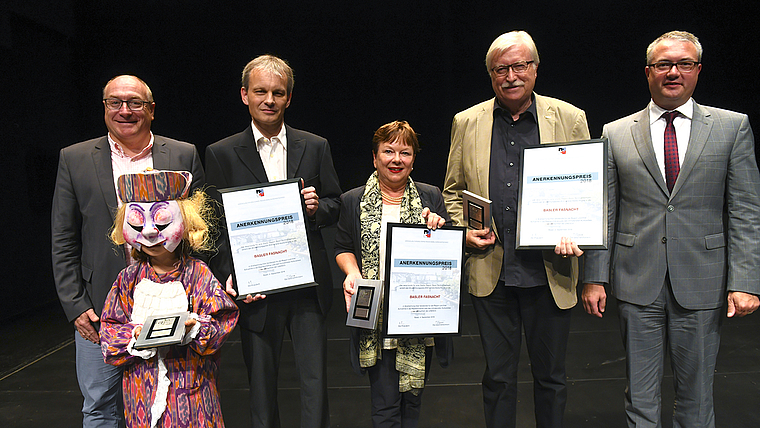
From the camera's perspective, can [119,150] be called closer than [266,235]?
No

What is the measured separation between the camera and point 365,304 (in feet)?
5.84

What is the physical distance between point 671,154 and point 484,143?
726 mm

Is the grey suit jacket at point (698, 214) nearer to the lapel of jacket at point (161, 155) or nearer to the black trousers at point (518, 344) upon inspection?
the black trousers at point (518, 344)

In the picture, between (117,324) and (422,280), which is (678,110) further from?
(117,324)

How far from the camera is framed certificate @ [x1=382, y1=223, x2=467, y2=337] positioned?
178 centimetres

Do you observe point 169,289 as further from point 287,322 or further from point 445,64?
point 445,64

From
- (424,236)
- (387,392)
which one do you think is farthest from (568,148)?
(387,392)

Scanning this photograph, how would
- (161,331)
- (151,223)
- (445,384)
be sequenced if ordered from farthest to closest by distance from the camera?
(445,384), (151,223), (161,331)

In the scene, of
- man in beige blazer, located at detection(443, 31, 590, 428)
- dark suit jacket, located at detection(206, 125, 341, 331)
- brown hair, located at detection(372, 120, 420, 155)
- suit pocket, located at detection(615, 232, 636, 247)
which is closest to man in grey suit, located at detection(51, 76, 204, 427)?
dark suit jacket, located at detection(206, 125, 341, 331)

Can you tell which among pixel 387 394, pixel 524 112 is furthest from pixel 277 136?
pixel 387 394

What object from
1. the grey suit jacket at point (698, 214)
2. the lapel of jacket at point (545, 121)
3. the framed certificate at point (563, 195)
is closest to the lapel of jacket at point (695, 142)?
the grey suit jacket at point (698, 214)

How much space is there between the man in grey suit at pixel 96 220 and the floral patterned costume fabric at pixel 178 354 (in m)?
0.29

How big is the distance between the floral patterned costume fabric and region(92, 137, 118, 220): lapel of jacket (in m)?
0.37

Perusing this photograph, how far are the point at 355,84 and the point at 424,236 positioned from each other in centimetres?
376
